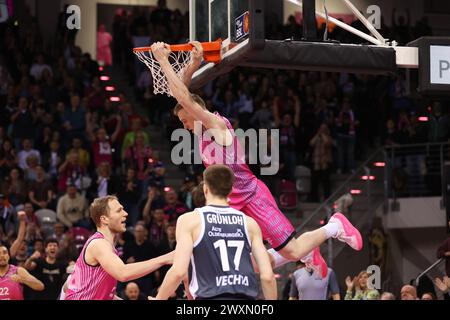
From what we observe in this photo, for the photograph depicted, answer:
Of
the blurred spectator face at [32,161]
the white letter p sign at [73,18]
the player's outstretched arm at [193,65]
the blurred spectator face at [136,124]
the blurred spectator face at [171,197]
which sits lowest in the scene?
the blurred spectator face at [171,197]

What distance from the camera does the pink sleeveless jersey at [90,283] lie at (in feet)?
26.5

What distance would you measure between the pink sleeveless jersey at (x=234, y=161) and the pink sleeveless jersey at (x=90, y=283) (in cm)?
132

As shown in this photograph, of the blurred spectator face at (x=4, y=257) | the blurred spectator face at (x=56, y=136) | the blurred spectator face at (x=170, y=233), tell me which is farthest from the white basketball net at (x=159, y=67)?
the blurred spectator face at (x=56, y=136)

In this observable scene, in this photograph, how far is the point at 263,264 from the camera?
7137 mm

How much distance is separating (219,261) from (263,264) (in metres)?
0.31

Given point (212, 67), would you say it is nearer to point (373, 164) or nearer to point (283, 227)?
point (283, 227)

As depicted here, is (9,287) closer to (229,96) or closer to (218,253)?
(218,253)

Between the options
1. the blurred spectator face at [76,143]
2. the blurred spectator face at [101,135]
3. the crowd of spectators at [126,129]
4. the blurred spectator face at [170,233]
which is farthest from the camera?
the blurred spectator face at [101,135]

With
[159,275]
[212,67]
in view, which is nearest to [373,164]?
[159,275]

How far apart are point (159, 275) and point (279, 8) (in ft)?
39.7

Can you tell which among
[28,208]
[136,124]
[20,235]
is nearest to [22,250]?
[20,235]

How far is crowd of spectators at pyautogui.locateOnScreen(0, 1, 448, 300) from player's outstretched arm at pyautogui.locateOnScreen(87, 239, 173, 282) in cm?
646

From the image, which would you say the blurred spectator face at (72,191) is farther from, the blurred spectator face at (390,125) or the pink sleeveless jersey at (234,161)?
the pink sleeveless jersey at (234,161)

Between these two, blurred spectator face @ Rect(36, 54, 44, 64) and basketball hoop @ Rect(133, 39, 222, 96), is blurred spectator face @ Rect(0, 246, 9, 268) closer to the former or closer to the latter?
basketball hoop @ Rect(133, 39, 222, 96)
